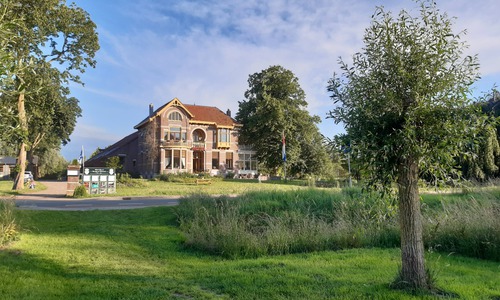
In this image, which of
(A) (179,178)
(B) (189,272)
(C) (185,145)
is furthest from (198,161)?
(B) (189,272)

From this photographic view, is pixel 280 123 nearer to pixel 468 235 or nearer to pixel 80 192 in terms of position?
pixel 80 192

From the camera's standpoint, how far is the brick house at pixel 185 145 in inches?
1938

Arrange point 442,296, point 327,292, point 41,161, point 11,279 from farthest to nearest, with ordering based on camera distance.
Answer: point 41,161 < point 11,279 < point 327,292 < point 442,296

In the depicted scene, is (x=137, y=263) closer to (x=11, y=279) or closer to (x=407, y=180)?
(x=11, y=279)

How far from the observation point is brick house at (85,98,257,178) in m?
49.2

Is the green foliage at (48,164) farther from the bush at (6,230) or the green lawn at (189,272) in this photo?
the green lawn at (189,272)

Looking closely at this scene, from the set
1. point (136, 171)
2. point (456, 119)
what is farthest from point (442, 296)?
point (136, 171)

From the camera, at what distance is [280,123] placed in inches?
1794

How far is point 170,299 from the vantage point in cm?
475

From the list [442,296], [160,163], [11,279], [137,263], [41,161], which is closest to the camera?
[442,296]

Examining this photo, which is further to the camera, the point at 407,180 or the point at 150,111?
the point at 150,111

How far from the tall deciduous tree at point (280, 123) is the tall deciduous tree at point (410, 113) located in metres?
40.3

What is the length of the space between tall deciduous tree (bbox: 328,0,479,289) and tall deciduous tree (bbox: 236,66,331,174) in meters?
40.3

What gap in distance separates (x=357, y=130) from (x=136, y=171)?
53.8 metres
